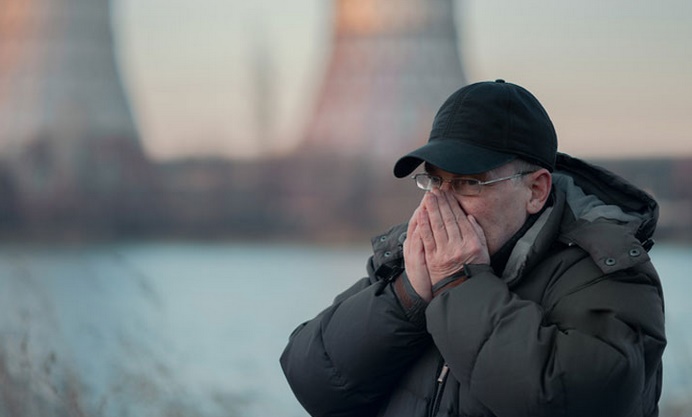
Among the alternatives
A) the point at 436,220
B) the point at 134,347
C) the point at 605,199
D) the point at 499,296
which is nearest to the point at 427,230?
the point at 436,220

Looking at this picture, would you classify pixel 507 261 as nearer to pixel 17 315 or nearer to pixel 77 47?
pixel 17 315

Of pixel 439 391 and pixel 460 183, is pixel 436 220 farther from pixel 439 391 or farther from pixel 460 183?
pixel 439 391

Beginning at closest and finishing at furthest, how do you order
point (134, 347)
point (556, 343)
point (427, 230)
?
point (556, 343)
point (427, 230)
point (134, 347)

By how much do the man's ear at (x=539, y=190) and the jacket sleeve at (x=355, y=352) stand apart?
0.57ft

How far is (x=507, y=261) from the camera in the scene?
1.35m

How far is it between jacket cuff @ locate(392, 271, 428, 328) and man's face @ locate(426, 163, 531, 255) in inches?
3.8

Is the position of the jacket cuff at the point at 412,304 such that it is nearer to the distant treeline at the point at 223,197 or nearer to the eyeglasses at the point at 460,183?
the eyeglasses at the point at 460,183

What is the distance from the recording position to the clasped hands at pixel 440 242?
1.31m

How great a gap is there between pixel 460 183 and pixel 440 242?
0.24 ft

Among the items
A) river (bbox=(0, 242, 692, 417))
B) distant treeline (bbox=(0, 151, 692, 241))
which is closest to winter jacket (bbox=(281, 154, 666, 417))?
river (bbox=(0, 242, 692, 417))

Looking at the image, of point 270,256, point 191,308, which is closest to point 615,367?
point 191,308

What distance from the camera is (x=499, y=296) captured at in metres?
1.26

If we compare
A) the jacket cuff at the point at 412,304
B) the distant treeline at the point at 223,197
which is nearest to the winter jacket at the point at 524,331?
the jacket cuff at the point at 412,304

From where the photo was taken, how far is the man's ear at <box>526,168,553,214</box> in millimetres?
1350
